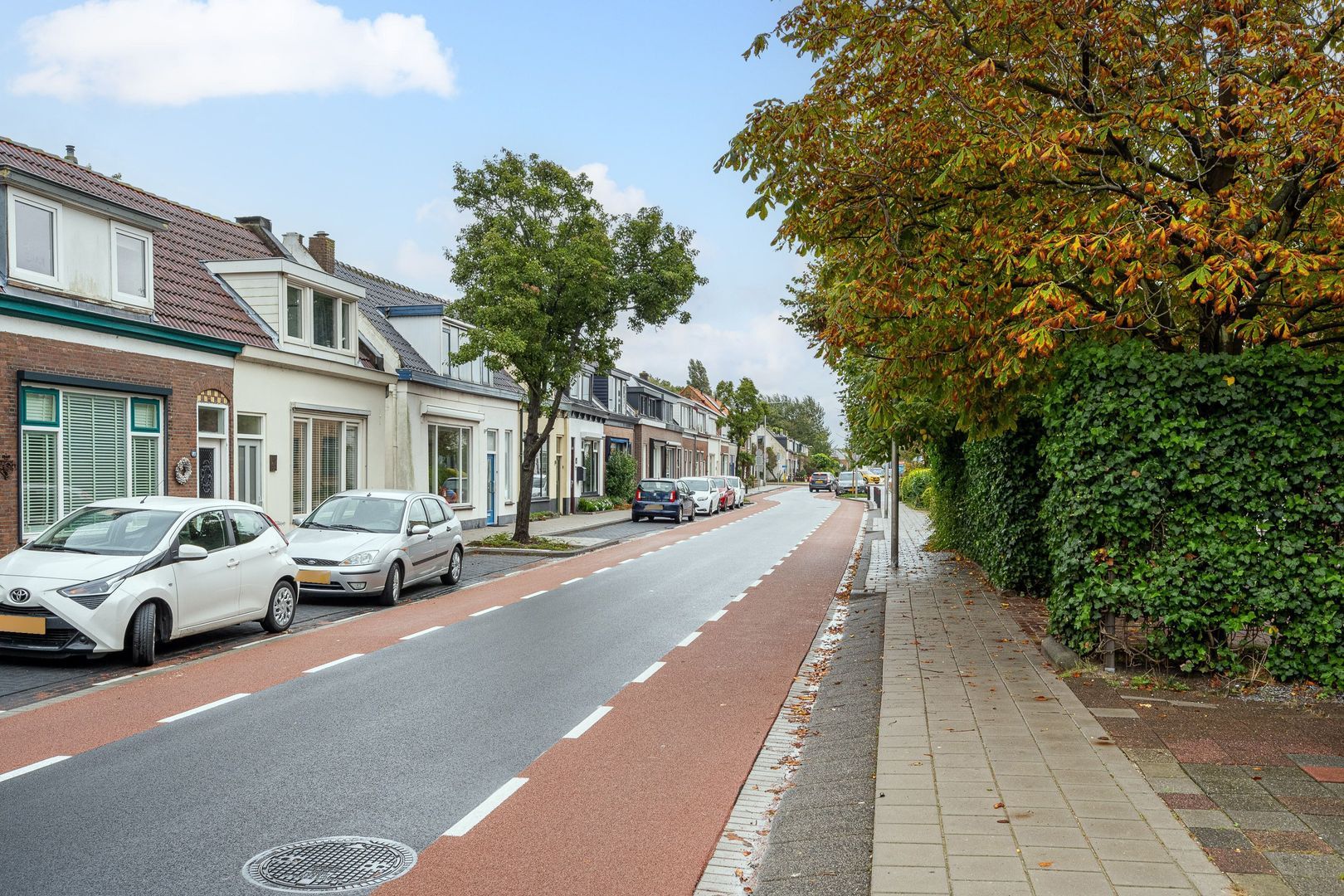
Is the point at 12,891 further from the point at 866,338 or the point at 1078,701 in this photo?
the point at 866,338

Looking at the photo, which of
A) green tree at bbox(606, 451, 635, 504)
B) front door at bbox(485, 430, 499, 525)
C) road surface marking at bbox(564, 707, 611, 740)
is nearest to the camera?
road surface marking at bbox(564, 707, 611, 740)

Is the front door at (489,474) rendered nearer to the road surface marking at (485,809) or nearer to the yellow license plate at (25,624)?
the yellow license plate at (25,624)

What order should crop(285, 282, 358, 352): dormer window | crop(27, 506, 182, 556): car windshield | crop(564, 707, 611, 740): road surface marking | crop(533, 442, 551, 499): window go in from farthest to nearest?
crop(533, 442, 551, 499): window, crop(285, 282, 358, 352): dormer window, crop(27, 506, 182, 556): car windshield, crop(564, 707, 611, 740): road surface marking

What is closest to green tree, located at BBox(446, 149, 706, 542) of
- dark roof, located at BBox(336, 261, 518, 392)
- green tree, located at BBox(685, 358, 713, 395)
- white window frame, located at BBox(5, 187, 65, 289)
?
dark roof, located at BBox(336, 261, 518, 392)

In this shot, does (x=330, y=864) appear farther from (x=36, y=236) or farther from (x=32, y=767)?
(x=36, y=236)

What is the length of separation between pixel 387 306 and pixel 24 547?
62.4 ft

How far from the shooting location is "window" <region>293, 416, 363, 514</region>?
2131 cm

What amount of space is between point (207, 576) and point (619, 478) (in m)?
33.7

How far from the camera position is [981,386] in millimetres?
9734

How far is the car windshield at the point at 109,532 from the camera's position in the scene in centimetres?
998

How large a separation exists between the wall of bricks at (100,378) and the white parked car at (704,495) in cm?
2489

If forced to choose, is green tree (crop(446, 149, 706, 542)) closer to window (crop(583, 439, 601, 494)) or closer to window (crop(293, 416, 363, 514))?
window (crop(293, 416, 363, 514))

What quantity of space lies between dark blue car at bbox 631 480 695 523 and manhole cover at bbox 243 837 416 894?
101 ft

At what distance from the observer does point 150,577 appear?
966cm
